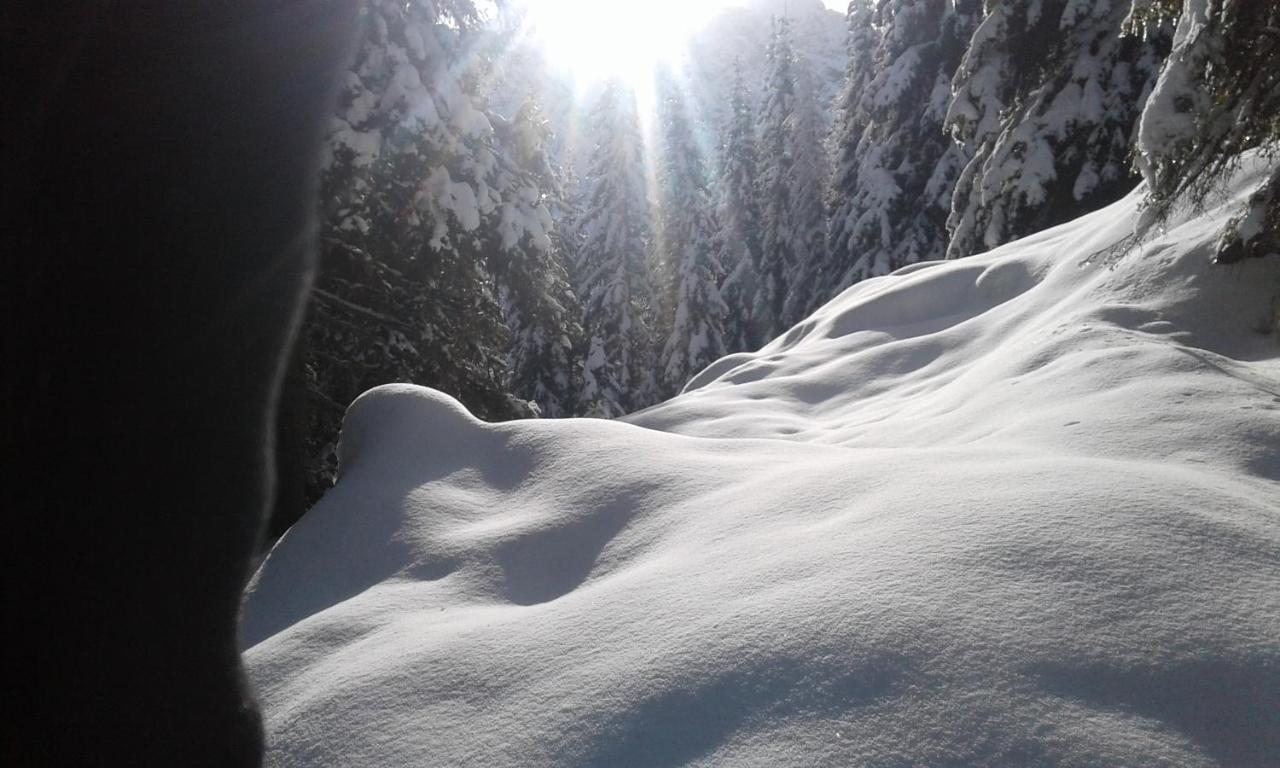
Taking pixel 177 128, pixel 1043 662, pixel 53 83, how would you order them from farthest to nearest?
pixel 1043 662, pixel 177 128, pixel 53 83

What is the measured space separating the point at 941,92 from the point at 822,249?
719 cm

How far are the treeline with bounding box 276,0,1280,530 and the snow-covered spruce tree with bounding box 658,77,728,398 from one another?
0.31 ft

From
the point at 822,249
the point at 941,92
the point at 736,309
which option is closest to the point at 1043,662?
the point at 941,92

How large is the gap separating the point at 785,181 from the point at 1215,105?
23.0 m

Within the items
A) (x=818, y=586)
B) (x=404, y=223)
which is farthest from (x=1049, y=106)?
(x=818, y=586)

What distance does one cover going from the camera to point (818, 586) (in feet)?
5.84

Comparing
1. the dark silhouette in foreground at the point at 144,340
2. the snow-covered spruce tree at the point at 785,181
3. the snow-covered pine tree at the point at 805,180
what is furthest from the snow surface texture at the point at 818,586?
the snow-covered spruce tree at the point at 785,181

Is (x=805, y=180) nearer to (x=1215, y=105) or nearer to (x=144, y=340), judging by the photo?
(x=1215, y=105)

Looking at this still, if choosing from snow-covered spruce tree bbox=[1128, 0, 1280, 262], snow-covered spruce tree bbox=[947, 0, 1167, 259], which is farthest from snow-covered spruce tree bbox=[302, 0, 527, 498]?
snow-covered spruce tree bbox=[947, 0, 1167, 259]

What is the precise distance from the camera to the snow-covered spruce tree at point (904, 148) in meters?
17.8

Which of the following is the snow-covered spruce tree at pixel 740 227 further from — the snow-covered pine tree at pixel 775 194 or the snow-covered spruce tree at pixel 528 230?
the snow-covered spruce tree at pixel 528 230

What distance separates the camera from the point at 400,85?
7.03 m

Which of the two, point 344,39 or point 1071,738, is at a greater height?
point 344,39

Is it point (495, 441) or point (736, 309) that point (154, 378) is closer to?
point (495, 441)
